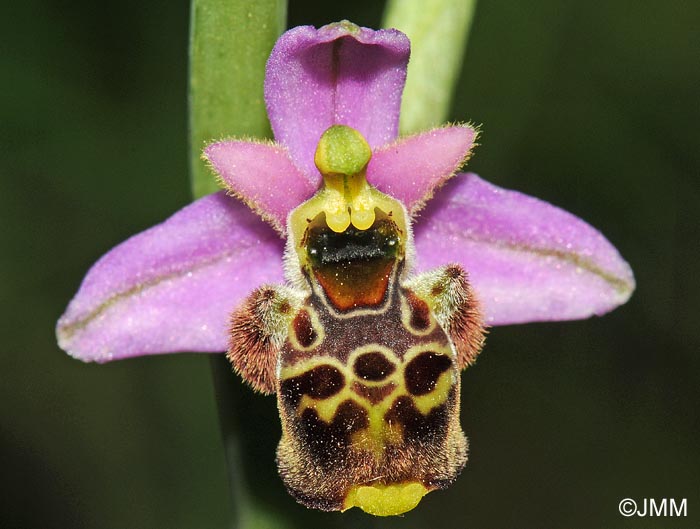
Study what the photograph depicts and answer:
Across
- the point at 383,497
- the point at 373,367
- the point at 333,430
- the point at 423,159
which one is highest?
the point at 423,159

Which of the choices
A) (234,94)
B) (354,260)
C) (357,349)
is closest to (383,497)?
(357,349)

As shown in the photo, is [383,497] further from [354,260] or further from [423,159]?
[423,159]

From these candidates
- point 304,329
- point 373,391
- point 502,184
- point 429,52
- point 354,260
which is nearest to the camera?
point 373,391

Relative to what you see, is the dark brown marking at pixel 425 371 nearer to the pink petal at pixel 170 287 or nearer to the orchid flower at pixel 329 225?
the orchid flower at pixel 329 225

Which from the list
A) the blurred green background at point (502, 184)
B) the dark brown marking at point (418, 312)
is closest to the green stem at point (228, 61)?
the dark brown marking at point (418, 312)

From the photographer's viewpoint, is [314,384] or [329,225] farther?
[329,225]

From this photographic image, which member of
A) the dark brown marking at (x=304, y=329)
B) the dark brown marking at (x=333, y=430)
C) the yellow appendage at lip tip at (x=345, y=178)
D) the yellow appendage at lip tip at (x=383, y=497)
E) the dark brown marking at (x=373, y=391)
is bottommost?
the yellow appendage at lip tip at (x=383, y=497)
